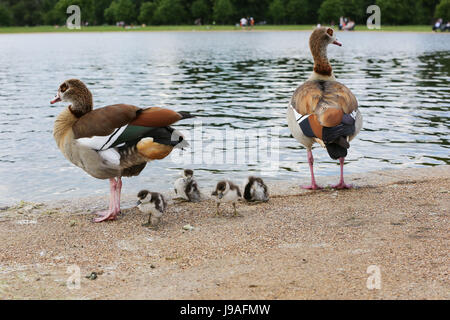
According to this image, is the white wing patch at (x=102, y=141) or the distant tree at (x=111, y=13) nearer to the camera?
the white wing patch at (x=102, y=141)

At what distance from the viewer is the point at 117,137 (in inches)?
270

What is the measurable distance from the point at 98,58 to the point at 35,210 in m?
33.3

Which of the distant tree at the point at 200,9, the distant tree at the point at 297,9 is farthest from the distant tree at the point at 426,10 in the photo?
the distant tree at the point at 200,9

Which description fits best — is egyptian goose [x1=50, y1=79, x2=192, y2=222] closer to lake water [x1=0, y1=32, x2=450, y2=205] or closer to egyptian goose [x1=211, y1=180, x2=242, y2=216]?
egyptian goose [x1=211, y1=180, x2=242, y2=216]

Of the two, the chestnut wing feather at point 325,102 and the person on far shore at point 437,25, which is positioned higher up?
the person on far shore at point 437,25

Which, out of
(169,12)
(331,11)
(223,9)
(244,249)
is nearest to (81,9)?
(169,12)

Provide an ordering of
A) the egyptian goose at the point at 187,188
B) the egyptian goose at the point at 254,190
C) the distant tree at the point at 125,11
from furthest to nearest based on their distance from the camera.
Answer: the distant tree at the point at 125,11, the egyptian goose at the point at 187,188, the egyptian goose at the point at 254,190

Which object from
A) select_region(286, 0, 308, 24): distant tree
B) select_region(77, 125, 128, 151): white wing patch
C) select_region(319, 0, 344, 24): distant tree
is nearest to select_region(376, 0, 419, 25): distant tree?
select_region(319, 0, 344, 24): distant tree

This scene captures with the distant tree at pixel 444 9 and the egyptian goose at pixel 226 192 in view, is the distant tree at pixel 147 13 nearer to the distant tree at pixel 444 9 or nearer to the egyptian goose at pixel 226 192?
the distant tree at pixel 444 9

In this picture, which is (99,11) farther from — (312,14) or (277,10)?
(312,14)

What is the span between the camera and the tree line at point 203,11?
11031 cm

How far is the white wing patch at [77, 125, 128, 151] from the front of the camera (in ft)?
22.5

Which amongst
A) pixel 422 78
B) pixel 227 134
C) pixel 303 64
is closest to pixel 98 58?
Result: pixel 303 64

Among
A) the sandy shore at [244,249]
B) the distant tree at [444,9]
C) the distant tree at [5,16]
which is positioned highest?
the distant tree at [5,16]
